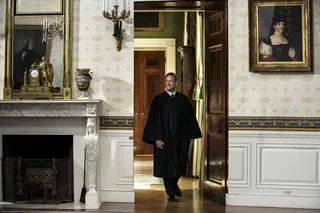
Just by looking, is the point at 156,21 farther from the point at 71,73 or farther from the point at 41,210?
the point at 41,210

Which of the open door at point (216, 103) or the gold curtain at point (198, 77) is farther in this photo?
the gold curtain at point (198, 77)

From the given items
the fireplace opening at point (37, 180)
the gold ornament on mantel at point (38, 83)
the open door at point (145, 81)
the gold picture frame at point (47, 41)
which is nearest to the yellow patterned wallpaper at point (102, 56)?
the gold picture frame at point (47, 41)

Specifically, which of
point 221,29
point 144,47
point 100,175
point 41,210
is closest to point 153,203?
point 100,175

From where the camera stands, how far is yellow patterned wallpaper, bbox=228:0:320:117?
5.98 metres

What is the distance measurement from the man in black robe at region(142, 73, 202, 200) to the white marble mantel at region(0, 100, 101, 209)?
65 centimetres

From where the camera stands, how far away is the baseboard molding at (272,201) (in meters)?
5.97

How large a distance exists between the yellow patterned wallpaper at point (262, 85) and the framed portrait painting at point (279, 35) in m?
0.09

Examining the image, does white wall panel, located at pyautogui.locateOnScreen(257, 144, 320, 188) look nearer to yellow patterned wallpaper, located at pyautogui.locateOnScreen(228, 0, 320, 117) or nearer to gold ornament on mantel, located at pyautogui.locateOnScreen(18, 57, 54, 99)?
yellow patterned wallpaper, located at pyautogui.locateOnScreen(228, 0, 320, 117)

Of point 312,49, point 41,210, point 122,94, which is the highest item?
point 312,49

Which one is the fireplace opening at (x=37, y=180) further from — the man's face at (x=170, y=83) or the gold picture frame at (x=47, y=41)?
the man's face at (x=170, y=83)

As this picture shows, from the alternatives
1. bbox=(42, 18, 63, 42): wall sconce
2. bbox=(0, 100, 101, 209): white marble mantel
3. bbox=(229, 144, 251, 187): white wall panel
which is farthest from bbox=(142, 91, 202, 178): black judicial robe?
bbox=(42, 18, 63, 42): wall sconce

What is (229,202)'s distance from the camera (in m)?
6.09

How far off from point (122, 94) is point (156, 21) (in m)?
4.04

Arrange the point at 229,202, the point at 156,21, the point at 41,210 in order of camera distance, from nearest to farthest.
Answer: the point at 41,210, the point at 229,202, the point at 156,21
